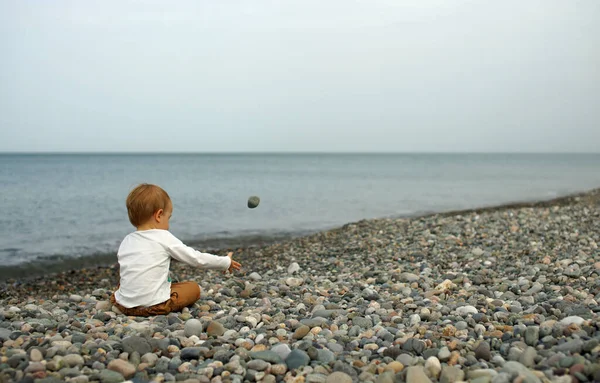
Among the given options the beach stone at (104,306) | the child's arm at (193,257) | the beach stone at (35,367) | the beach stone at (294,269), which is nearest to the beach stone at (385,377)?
the beach stone at (35,367)

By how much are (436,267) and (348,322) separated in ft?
11.3

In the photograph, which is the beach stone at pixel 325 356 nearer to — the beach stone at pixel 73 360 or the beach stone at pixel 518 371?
the beach stone at pixel 518 371

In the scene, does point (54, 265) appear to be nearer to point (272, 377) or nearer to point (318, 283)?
point (318, 283)

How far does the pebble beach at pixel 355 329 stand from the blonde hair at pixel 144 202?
107 centimetres

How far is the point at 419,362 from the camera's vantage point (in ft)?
11.6

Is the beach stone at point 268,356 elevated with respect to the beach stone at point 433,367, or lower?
lower

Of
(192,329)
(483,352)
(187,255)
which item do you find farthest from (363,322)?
(187,255)

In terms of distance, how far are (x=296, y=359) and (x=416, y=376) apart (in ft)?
3.03

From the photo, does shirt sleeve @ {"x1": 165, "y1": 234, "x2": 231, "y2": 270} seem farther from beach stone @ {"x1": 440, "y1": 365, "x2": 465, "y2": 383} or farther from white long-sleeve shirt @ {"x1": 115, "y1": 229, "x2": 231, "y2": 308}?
beach stone @ {"x1": 440, "y1": 365, "x2": 465, "y2": 383}

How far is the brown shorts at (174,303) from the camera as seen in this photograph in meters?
5.00

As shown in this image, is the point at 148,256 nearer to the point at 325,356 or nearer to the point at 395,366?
the point at 325,356

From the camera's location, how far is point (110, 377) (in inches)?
126

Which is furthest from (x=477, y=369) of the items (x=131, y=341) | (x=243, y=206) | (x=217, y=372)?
(x=243, y=206)

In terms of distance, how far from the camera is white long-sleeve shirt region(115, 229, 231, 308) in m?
4.85
